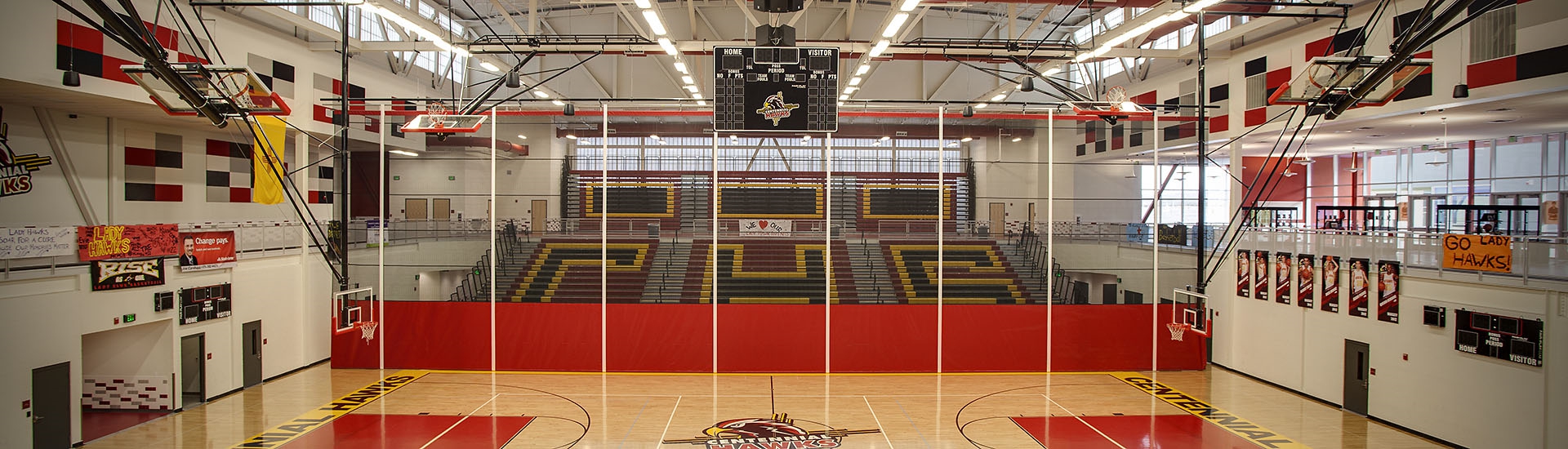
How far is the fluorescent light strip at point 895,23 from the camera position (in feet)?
30.5

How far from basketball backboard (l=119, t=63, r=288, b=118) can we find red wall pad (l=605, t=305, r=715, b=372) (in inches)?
248

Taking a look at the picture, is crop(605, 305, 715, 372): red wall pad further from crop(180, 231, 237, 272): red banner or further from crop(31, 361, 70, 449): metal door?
crop(31, 361, 70, 449): metal door

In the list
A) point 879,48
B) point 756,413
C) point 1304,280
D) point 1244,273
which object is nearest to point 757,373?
Result: point 756,413

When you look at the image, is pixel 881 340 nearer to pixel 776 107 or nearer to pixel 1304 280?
pixel 776 107

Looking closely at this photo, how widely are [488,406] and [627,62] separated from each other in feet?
44.3

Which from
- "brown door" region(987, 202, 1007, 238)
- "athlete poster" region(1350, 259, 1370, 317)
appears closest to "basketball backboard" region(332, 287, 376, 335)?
"brown door" region(987, 202, 1007, 238)

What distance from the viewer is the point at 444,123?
422 inches

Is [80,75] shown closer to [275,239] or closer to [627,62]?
[275,239]

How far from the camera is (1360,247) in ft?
33.8

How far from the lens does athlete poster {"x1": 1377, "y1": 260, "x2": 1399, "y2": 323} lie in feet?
31.9

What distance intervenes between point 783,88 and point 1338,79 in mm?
6466

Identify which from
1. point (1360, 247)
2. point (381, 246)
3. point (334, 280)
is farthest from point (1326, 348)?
point (334, 280)

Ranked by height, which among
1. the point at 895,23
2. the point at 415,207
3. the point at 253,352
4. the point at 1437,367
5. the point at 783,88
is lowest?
the point at 253,352

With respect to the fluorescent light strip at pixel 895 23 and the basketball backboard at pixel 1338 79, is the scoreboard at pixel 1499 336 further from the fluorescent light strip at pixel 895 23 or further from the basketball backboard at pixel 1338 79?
the fluorescent light strip at pixel 895 23
